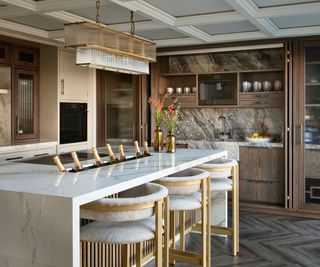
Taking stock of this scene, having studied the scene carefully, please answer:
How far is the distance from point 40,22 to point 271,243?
350cm

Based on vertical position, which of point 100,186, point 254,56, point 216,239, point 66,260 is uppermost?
point 254,56

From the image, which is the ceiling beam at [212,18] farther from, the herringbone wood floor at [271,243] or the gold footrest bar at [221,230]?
the herringbone wood floor at [271,243]

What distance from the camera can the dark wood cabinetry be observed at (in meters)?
5.72

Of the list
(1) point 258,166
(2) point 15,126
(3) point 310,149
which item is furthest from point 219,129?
(2) point 15,126

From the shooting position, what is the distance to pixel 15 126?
568cm

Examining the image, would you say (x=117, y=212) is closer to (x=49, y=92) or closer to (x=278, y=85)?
(x=49, y=92)

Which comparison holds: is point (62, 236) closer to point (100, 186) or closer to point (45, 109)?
point (100, 186)

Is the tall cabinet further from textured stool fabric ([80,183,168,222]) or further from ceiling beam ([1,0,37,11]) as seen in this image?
textured stool fabric ([80,183,168,222])

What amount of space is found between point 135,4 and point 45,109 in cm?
272

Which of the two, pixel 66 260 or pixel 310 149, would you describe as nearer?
pixel 66 260

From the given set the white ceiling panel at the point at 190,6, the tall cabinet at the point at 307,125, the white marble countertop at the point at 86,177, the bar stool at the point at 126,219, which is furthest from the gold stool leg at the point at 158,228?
the tall cabinet at the point at 307,125

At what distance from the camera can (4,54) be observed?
5.45 m

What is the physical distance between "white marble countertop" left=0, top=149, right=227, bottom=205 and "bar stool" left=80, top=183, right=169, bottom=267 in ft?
0.32

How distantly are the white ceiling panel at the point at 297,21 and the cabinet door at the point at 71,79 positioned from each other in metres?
2.82
